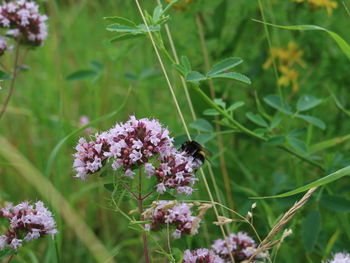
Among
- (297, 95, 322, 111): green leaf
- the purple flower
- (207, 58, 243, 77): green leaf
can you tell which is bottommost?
(297, 95, 322, 111): green leaf

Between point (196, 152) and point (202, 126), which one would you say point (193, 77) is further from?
point (202, 126)

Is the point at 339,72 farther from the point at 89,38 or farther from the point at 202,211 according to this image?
the point at 89,38

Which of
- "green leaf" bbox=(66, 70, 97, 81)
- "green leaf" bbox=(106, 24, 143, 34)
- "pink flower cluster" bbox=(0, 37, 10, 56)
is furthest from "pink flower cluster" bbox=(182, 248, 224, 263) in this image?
"green leaf" bbox=(66, 70, 97, 81)

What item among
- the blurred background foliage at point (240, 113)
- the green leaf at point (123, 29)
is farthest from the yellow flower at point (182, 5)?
the green leaf at point (123, 29)

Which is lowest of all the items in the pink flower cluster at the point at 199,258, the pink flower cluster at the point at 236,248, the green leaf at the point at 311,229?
the green leaf at the point at 311,229

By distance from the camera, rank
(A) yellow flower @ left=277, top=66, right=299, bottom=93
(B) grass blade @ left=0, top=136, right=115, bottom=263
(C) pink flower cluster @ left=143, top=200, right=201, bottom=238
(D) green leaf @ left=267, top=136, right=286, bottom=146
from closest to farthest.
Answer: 1. (B) grass blade @ left=0, top=136, right=115, bottom=263
2. (C) pink flower cluster @ left=143, top=200, right=201, bottom=238
3. (D) green leaf @ left=267, top=136, right=286, bottom=146
4. (A) yellow flower @ left=277, top=66, right=299, bottom=93

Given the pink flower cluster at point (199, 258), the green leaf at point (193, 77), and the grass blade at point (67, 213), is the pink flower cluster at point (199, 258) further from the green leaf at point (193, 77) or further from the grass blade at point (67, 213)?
the green leaf at point (193, 77)

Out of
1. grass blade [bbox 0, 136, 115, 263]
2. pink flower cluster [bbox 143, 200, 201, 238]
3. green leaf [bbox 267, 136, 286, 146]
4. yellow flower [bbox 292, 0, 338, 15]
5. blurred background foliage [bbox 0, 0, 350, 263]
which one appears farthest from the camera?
yellow flower [bbox 292, 0, 338, 15]

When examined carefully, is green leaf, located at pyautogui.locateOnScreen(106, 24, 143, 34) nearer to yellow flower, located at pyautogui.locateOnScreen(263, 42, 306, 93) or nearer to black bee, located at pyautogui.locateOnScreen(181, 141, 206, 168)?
black bee, located at pyautogui.locateOnScreen(181, 141, 206, 168)
